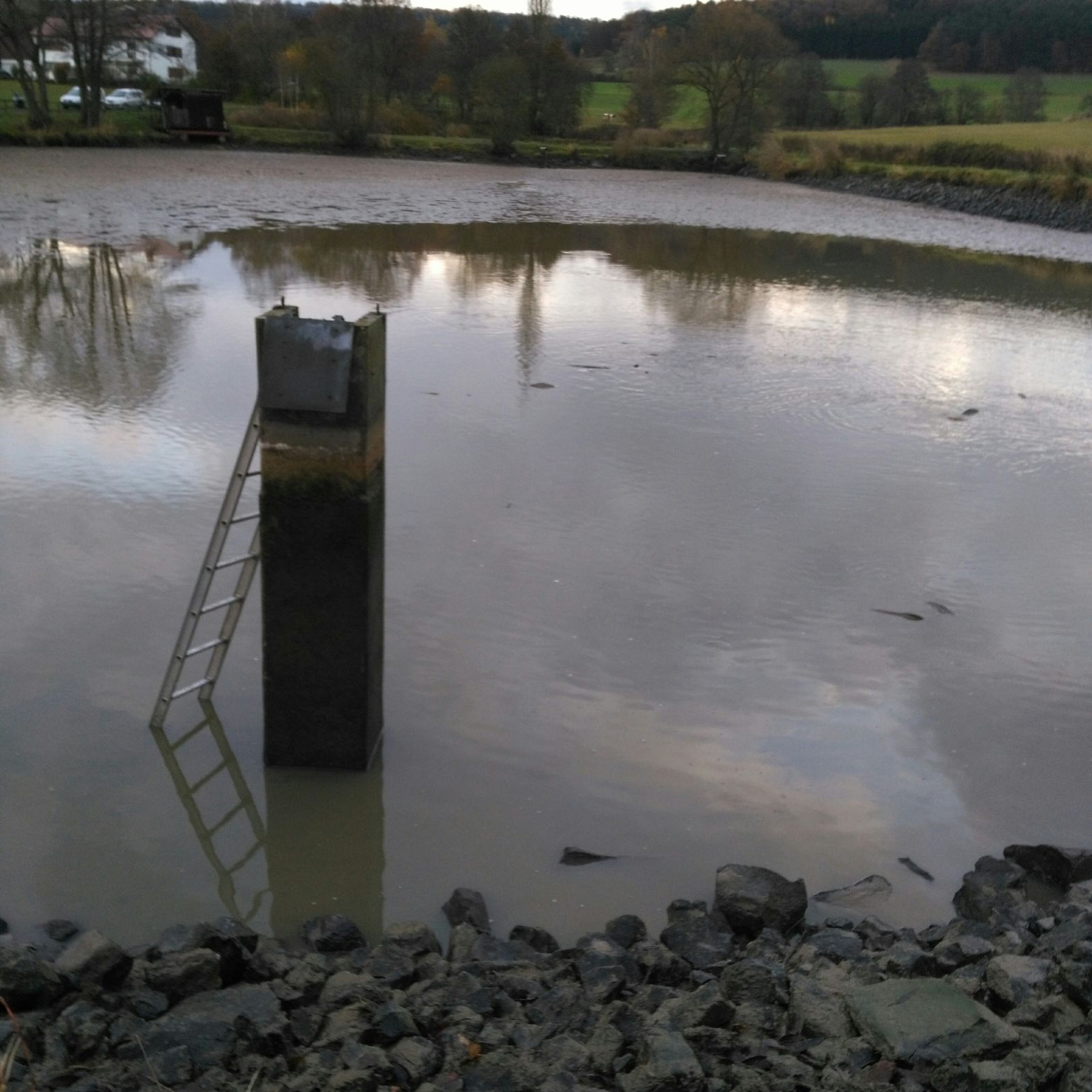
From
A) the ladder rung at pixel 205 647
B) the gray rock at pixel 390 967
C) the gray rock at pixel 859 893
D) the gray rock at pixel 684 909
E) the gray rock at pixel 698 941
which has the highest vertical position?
the ladder rung at pixel 205 647

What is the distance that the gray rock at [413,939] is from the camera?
4.18m

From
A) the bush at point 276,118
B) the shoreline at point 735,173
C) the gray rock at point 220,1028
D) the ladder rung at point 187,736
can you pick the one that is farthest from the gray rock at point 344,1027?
the bush at point 276,118

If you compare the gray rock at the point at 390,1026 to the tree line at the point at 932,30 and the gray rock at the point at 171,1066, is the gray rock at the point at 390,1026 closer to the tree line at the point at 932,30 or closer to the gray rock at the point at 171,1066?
the gray rock at the point at 171,1066

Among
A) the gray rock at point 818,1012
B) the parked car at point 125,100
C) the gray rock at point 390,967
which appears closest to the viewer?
the gray rock at point 818,1012

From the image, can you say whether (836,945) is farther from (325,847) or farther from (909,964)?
(325,847)

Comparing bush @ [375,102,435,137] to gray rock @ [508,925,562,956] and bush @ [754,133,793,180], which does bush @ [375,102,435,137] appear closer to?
bush @ [754,133,793,180]

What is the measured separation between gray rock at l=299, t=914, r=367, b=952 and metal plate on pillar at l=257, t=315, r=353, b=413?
6.58 feet

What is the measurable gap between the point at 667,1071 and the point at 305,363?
299 cm

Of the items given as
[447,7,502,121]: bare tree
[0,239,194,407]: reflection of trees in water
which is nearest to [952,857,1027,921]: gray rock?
[0,239,194,407]: reflection of trees in water

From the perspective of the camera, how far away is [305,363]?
4.86m

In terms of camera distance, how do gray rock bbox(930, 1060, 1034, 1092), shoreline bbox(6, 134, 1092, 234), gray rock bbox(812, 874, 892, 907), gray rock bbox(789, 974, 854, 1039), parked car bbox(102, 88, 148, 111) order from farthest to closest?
1. parked car bbox(102, 88, 148, 111)
2. shoreline bbox(6, 134, 1092, 234)
3. gray rock bbox(812, 874, 892, 907)
4. gray rock bbox(789, 974, 854, 1039)
5. gray rock bbox(930, 1060, 1034, 1092)

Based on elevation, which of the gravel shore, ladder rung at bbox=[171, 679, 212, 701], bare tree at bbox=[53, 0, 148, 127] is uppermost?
bare tree at bbox=[53, 0, 148, 127]

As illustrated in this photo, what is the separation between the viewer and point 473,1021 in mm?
3660

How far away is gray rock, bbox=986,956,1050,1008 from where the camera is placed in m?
3.83
